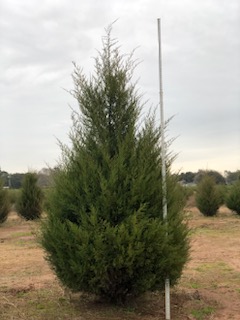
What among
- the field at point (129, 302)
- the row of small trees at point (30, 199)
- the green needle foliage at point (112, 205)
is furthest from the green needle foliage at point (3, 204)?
the green needle foliage at point (112, 205)

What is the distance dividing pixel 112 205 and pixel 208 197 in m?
22.5

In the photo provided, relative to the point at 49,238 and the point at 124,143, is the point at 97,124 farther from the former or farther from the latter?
the point at 49,238

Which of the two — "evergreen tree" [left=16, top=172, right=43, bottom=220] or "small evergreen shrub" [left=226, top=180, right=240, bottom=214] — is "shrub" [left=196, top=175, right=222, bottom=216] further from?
"evergreen tree" [left=16, top=172, right=43, bottom=220]

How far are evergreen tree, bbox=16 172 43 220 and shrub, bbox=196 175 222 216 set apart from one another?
10.00m

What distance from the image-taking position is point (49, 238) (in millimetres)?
5785

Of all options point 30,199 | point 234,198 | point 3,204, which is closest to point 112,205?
point 3,204

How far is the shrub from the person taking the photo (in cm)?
2716

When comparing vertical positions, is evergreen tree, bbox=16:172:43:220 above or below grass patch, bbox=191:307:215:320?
above

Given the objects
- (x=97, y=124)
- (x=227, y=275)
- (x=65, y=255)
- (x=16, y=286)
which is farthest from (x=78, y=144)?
(x=227, y=275)

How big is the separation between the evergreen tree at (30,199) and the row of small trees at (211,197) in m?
10.1

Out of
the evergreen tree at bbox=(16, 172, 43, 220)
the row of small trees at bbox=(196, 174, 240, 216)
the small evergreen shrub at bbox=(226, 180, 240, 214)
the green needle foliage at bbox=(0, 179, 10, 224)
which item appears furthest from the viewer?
the row of small trees at bbox=(196, 174, 240, 216)

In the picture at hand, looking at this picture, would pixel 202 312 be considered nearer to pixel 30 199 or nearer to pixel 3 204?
pixel 3 204

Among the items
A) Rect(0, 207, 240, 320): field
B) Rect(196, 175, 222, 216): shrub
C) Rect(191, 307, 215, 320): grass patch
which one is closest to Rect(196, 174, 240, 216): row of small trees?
Rect(196, 175, 222, 216): shrub

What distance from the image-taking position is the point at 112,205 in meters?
5.55
